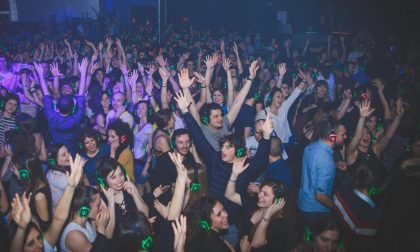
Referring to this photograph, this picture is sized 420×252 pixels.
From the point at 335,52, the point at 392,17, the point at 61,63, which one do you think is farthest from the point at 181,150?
the point at 392,17

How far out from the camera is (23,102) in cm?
543

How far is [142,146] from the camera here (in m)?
4.53

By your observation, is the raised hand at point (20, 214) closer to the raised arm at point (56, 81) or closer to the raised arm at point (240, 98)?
the raised arm at point (240, 98)

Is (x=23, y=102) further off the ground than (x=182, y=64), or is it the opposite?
(x=182, y=64)

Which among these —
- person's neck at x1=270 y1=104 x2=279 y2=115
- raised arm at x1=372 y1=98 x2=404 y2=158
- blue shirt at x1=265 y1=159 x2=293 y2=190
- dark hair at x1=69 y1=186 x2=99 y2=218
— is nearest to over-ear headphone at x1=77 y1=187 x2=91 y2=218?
dark hair at x1=69 y1=186 x2=99 y2=218

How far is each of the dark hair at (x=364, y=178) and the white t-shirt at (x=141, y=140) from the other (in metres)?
2.58

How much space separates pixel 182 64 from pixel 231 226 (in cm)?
523

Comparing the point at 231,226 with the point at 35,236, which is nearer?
the point at 35,236

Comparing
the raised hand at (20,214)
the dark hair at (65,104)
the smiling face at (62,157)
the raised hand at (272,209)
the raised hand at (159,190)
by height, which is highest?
the dark hair at (65,104)

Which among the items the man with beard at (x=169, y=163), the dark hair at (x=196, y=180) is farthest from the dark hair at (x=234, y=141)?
the man with beard at (x=169, y=163)

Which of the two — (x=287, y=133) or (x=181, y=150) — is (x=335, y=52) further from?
(x=181, y=150)

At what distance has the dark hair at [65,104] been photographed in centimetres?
416

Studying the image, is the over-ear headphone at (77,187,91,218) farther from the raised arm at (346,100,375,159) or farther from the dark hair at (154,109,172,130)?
the raised arm at (346,100,375,159)

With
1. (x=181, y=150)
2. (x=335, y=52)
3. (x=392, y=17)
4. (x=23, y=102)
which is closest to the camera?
(x=181, y=150)
